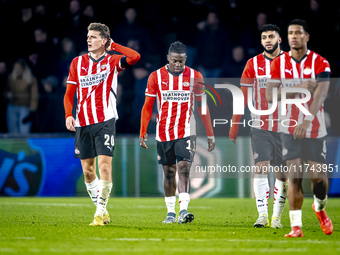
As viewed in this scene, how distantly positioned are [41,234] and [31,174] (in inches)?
249

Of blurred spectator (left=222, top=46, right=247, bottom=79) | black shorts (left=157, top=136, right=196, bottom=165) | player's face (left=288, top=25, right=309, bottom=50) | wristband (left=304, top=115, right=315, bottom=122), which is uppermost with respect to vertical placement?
blurred spectator (left=222, top=46, right=247, bottom=79)

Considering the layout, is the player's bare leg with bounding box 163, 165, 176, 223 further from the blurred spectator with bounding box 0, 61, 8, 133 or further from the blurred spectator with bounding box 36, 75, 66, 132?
the blurred spectator with bounding box 0, 61, 8, 133

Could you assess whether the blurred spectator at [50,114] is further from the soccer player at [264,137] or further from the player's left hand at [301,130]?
the player's left hand at [301,130]

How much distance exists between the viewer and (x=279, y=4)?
12859 millimetres

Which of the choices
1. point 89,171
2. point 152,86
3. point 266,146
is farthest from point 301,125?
point 89,171

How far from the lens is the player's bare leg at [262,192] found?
497cm

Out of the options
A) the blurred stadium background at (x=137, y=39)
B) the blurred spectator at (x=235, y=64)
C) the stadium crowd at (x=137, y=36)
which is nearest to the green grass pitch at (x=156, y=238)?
the blurred stadium background at (x=137, y=39)

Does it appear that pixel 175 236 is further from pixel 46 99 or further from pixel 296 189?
pixel 46 99

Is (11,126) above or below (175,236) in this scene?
above

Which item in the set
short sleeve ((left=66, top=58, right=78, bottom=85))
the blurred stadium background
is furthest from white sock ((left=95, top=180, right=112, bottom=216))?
the blurred stadium background

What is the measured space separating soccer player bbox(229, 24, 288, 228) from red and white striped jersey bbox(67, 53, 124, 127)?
140 cm

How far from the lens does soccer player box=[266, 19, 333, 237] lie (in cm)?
403

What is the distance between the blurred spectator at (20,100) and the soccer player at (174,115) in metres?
6.68

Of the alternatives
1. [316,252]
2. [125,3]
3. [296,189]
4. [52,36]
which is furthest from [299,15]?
[316,252]
